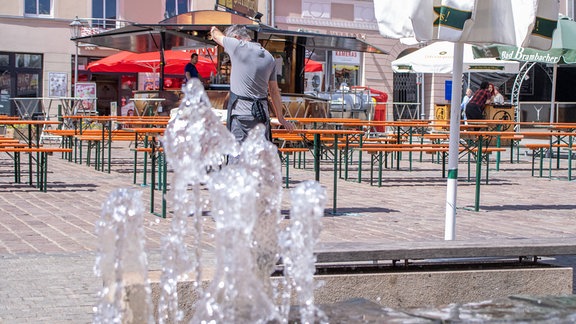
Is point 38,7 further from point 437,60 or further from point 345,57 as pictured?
point 437,60

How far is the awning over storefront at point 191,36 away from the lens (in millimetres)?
20594

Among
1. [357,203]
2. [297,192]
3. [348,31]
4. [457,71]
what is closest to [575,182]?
[357,203]

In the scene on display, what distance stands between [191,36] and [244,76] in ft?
45.1

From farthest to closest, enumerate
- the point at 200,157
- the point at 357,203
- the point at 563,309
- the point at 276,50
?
1. the point at 276,50
2. the point at 357,203
3. the point at 200,157
4. the point at 563,309

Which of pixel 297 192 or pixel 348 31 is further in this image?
pixel 348 31

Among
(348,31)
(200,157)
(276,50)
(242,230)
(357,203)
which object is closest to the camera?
(242,230)

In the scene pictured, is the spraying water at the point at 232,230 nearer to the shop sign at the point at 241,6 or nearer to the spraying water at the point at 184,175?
the spraying water at the point at 184,175

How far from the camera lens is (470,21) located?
21.1 ft

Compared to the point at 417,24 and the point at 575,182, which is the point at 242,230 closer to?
the point at 417,24

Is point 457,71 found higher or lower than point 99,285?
higher

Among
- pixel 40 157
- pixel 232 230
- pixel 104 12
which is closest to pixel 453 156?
pixel 232 230

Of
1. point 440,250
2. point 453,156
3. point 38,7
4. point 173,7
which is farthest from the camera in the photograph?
point 173,7

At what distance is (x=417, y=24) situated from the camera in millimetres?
6324

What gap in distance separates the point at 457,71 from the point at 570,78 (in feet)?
Answer: 98.3
